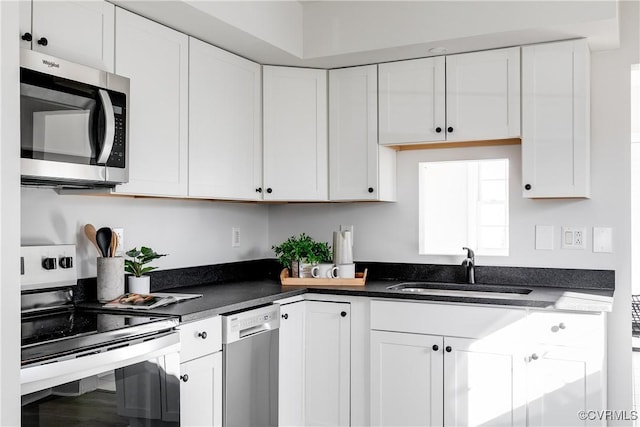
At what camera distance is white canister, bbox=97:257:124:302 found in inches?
101

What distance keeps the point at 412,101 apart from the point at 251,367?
5.40ft

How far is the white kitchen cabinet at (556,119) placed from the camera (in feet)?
9.64

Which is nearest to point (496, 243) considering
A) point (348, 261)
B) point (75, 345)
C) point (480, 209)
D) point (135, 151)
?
point (480, 209)

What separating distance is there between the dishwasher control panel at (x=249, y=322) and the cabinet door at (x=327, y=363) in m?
0.32

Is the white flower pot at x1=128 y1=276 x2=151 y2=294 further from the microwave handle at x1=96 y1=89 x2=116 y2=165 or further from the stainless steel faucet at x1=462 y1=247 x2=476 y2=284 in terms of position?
the stainless steel faucet at x1=462 y1=247 x2=476 y2=284

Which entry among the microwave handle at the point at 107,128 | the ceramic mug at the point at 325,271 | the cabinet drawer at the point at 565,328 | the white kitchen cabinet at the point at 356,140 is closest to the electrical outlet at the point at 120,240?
the microwave handle at the point at 107,128

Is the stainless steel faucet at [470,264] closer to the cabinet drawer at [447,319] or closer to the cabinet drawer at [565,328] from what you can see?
the cabinet drawer at [447,319]

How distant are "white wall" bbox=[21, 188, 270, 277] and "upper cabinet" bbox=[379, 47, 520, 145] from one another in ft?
3.51

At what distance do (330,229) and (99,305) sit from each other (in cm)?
169

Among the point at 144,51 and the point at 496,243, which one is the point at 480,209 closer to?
the point at 496,243

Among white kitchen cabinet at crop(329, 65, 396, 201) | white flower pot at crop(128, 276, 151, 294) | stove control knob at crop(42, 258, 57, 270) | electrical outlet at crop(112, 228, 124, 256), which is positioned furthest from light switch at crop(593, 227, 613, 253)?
stove control knob at crop(42, 258, 57, 270)

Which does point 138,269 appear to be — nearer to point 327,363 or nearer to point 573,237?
point 327,363

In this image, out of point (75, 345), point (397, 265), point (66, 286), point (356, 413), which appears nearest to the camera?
point (75, 345)

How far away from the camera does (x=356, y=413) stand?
123 inches
